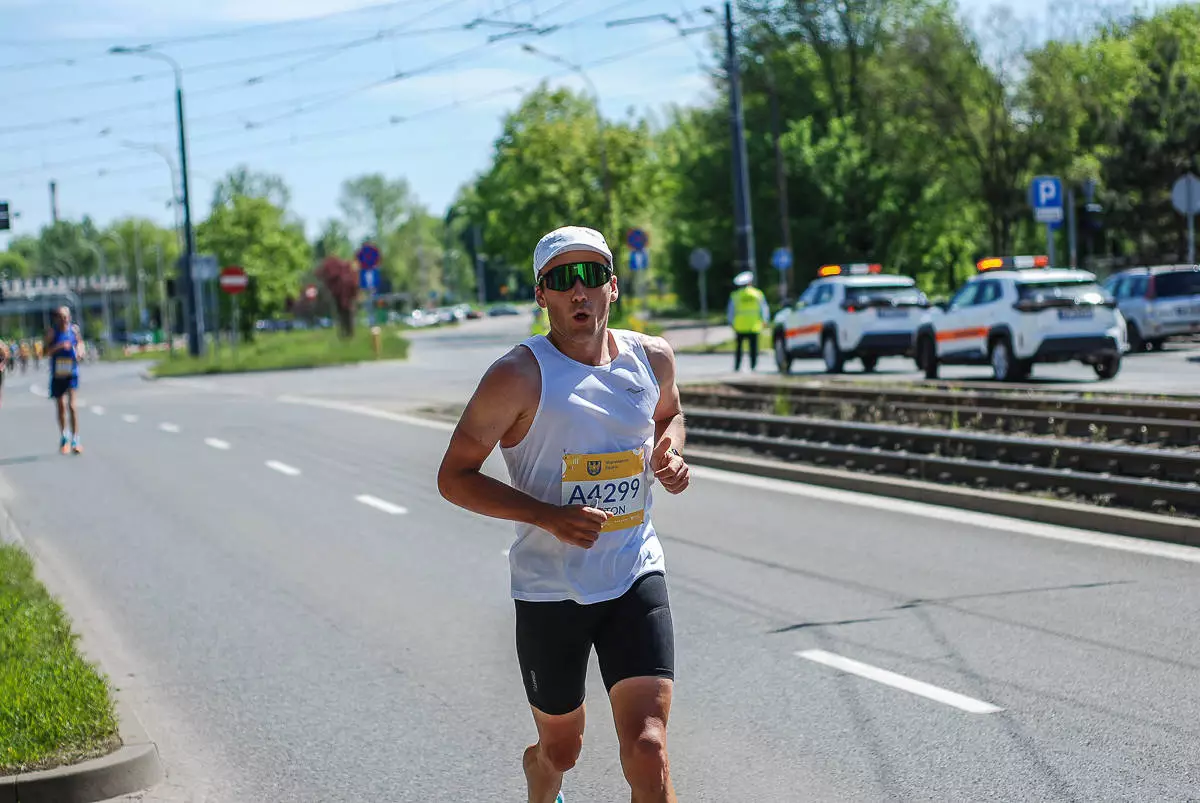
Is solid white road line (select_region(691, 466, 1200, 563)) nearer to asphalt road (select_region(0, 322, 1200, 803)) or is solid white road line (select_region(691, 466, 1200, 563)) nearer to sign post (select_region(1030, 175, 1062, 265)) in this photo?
asphalt road (select_region(0, 322, 1200, 803))

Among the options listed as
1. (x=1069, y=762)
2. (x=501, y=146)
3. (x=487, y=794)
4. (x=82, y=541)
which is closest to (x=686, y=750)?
(x=487, y=794)

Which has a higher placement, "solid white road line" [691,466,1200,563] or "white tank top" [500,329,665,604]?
"white tank top" [500,329,665,604]

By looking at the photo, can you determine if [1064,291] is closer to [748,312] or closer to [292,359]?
[748,312]

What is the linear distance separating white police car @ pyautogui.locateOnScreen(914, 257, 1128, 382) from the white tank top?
19.7m

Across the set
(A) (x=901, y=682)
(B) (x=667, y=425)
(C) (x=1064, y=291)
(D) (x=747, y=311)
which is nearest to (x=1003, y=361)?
(C) (x=1064, y=291)

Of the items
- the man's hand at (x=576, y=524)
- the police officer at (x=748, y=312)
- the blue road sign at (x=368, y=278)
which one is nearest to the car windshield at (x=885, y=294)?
the police officer at (x=748, y=312)

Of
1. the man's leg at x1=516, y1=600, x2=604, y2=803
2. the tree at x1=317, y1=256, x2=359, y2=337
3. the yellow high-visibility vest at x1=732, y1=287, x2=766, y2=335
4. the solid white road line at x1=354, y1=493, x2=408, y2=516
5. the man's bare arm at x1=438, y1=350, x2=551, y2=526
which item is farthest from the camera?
the tree at x1=317, y1=256, x2=359, y2=337

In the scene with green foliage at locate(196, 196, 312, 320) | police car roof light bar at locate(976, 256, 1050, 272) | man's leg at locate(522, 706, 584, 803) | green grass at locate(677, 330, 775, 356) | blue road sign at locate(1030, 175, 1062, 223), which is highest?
green foliage at locate(196, 196, 312, 320)

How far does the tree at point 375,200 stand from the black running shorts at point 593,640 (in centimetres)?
15544

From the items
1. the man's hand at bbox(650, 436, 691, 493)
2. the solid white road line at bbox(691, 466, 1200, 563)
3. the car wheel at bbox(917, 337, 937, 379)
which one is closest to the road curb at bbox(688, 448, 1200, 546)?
the solid white road line at bbox(691, 466, 1200, 563)

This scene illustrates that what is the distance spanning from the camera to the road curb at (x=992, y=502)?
10.0 meters

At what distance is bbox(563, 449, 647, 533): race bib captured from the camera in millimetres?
3969

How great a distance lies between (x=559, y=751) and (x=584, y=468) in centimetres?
77

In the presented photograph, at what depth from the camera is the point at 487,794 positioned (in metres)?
5.41
